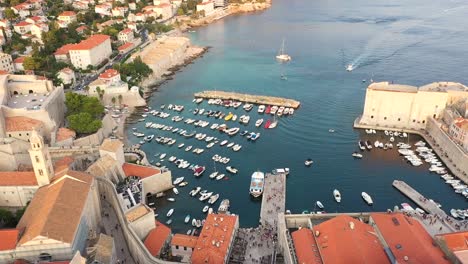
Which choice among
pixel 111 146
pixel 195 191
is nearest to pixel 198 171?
pixel 195 191

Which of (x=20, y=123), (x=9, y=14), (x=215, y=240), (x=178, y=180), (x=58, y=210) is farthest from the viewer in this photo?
(x=9, y=14)

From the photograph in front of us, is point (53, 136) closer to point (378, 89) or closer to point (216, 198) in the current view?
point (216, 198)

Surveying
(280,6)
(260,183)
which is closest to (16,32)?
(260,183)

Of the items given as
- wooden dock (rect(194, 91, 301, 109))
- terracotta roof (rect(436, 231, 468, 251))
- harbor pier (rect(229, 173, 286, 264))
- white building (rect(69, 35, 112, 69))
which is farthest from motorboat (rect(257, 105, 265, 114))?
terracotta roof (rect(436, 231, 468, 251))

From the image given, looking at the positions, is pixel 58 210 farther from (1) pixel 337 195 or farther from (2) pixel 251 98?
(2) pixel 251 98

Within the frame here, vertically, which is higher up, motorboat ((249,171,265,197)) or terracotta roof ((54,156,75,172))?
terracotta roof ((54,156,75,172))

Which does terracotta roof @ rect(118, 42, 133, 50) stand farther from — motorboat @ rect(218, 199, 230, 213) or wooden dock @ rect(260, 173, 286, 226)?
motorboat @ rect(218, 199, 230, 213)

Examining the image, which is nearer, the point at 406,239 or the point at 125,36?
the point at 406,239

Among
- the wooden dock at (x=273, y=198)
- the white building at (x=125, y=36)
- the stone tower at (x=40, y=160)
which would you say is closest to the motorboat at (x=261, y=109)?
the wooden dock at (x=273, y=198)
